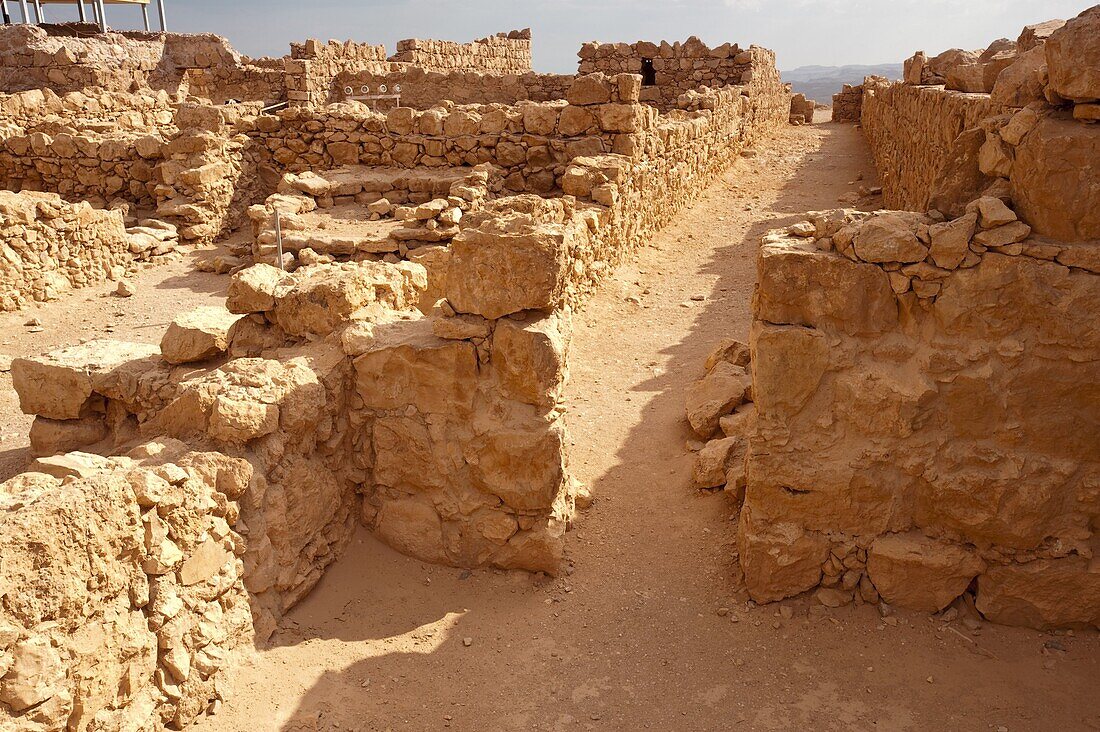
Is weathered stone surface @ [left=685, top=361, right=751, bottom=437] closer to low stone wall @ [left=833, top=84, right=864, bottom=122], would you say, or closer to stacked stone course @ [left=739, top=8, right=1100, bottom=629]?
stacked stone course @ [left=739, top=8, right=1100, bottom=629]

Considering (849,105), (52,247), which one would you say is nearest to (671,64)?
(849,105)

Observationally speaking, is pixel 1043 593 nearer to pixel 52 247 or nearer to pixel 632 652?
pixel 632 652

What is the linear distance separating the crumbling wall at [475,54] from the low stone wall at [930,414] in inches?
670

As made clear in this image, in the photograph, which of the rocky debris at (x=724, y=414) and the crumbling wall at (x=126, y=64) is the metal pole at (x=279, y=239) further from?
the crumbling wall at (x=126, y=64)

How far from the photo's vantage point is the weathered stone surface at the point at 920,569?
3.81 metres

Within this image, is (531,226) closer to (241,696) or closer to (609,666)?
(609,666)

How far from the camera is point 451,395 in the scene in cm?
429

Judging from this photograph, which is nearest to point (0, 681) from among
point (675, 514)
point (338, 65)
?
point (675, 514)

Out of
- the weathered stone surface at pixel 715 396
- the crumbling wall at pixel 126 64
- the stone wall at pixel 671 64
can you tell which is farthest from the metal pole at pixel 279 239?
the stone wall at pixel 671 64

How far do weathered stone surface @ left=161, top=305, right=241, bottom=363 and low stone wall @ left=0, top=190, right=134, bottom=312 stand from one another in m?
5.17

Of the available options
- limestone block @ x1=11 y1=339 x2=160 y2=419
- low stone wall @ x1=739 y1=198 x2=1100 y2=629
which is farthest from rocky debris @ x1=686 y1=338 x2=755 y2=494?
limestone block @ x1=11 y1=339 x2=160 y2=419

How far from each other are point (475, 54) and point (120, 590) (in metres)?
22.5

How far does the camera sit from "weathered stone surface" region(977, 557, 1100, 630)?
3.66 metres

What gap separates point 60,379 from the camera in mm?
4469
